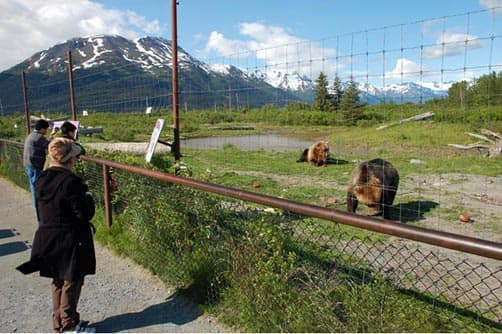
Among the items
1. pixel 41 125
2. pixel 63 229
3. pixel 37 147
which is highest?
pixel 41 125

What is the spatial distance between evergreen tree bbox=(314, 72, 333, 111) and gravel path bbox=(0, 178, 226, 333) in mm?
3919

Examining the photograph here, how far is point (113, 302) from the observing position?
406cm

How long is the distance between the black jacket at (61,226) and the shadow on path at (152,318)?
1.92 ft

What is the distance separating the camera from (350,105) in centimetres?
685

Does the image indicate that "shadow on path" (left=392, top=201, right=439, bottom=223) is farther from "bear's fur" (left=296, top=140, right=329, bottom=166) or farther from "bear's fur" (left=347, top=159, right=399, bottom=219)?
"bear's fur" (left=296, top=140, right=329, bottom=166)

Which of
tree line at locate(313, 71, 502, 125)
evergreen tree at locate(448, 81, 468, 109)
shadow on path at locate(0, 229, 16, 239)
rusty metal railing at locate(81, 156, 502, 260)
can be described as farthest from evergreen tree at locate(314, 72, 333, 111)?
shadow on path at locate(0, 229, 16, 239)

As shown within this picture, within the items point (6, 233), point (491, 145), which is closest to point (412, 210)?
point (6, 233)

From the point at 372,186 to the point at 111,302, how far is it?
491 cm

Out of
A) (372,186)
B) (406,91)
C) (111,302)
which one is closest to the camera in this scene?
(111,302)

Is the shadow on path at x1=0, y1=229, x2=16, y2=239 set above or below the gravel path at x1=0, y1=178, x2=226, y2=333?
above

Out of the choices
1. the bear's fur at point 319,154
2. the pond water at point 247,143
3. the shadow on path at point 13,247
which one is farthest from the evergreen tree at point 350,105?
the pond water at point 247,143

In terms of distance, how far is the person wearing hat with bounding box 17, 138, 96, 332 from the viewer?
129 inches

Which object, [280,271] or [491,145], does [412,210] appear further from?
[491,145]

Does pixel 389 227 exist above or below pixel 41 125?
below
